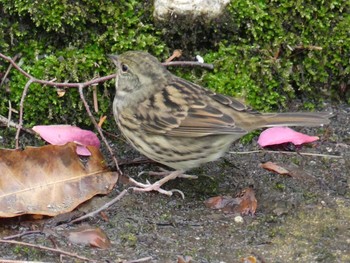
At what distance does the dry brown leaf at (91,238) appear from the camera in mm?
4461

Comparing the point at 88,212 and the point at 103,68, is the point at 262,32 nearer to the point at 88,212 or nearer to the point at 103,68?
the point at 103,68

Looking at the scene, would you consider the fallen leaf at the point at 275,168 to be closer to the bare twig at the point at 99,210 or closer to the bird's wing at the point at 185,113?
the bird's wing at the point at 185,113

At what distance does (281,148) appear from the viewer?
5668mm

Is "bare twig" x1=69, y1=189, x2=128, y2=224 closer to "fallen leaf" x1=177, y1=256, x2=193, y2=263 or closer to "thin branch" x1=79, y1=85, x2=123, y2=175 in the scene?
"thin branch" x1=79, y1=85, x2=123, y2=175

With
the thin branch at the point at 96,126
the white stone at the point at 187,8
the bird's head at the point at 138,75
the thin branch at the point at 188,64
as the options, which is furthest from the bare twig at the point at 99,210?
the white stone at the point at 187,8

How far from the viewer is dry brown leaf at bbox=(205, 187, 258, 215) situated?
491cm

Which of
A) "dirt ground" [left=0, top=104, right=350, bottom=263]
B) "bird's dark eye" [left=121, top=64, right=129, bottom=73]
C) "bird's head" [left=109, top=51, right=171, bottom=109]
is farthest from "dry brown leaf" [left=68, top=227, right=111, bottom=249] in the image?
"bird's dark eye" [left=121, top=64, right=129, bottom=73]

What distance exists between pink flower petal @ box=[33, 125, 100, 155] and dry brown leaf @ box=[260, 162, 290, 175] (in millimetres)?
1177

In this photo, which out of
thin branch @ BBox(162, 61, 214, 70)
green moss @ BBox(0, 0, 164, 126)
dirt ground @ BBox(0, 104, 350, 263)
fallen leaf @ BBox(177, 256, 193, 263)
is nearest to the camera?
fallen leaf @ BBox(177, 256, 193, 263)

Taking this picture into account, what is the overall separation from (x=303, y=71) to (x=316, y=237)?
6.10ft

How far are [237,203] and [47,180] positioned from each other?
121cm

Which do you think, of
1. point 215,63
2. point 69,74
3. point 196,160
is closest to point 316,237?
point 196,160

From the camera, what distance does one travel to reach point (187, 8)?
5660 mm

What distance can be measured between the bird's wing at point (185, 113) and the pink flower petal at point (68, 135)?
0.42 meters
